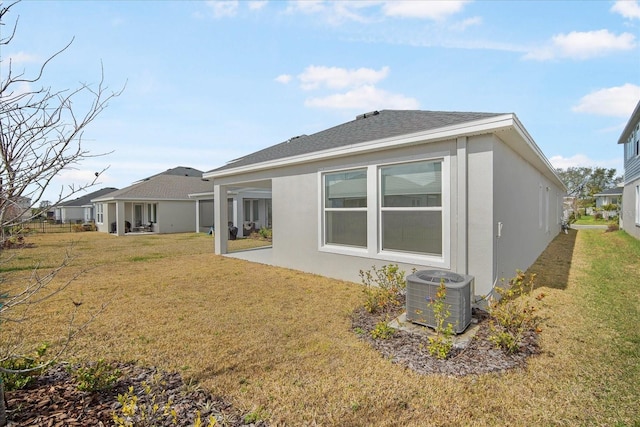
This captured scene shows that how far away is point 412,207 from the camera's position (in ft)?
20.3

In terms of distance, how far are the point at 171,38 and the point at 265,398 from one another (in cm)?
666

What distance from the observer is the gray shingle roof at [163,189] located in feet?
74.5

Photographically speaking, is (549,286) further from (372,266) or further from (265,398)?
(265,398)

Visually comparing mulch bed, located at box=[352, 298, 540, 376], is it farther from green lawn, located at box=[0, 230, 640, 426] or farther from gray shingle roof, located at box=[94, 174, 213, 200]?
gray shingle roof, located at box=[94, 174, 213, 200]

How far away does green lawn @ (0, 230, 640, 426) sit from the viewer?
275 cm

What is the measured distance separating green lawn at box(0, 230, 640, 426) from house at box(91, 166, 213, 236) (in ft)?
53.4

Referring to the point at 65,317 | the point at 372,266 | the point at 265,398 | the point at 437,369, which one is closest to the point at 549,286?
the point at 372,266

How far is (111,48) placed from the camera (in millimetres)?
3791

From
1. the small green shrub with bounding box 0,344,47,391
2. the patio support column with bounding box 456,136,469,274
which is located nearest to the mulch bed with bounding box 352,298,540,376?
the patio support column with bounding box 456,136,469,274

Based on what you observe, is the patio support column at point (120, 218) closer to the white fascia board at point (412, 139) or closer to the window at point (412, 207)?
the white fascia board at point (412, 139)

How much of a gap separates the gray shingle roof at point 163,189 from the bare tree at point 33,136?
22.5 m

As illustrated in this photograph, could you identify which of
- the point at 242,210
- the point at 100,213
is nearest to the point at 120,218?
the point at 100,213

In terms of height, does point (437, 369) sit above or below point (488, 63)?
below

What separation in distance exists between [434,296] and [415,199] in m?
2.30
